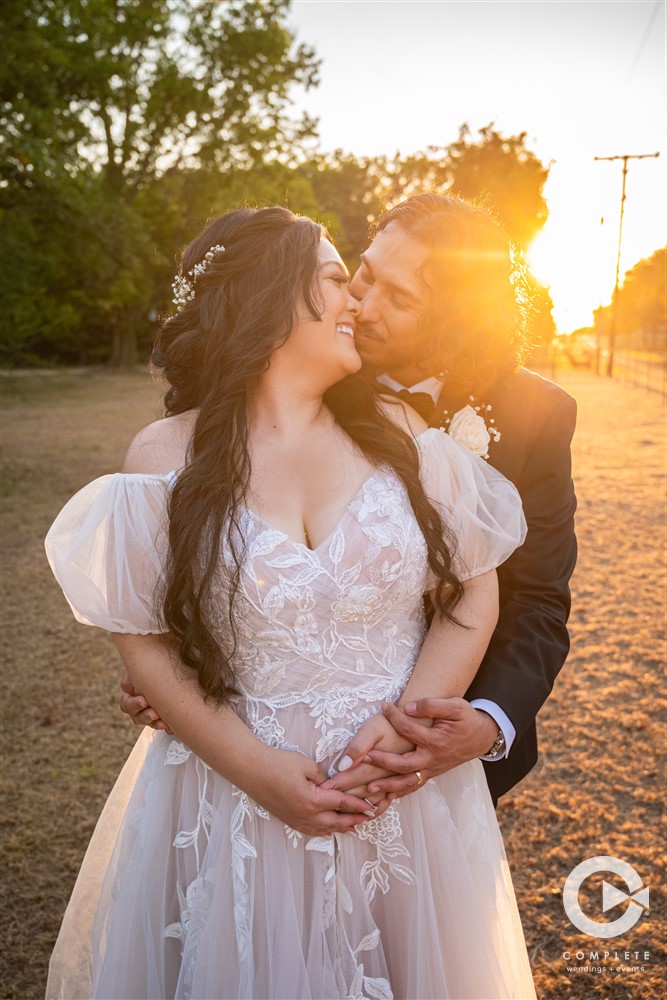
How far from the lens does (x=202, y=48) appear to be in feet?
91.1

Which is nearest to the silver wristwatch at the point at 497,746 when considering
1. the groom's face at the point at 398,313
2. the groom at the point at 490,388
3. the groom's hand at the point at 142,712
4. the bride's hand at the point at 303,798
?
the groom at the point at 490,388

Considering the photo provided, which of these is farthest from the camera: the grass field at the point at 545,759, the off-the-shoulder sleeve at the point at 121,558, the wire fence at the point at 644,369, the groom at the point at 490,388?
the wire fence at the point at 644,369

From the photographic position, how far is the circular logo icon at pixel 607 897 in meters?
3.68

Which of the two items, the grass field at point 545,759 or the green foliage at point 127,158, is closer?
the grass field at point 545,759

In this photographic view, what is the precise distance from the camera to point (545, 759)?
5.14 meters

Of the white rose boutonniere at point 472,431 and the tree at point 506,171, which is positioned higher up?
the tree at point 506,171

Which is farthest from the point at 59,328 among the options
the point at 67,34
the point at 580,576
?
the point at 580,576

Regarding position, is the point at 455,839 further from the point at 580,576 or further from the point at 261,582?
the point at 580,576

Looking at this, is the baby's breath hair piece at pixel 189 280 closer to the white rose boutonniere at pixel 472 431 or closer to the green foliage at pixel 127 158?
the white rose boutonniere at pixel 472 431

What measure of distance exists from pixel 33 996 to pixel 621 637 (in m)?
5.17

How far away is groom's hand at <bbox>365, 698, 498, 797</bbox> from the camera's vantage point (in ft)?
6.71

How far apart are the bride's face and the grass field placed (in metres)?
2.32

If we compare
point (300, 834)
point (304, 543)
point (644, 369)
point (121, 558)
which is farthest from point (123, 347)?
point (300, 834)

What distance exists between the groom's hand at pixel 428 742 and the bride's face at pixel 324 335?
36.1 inches
